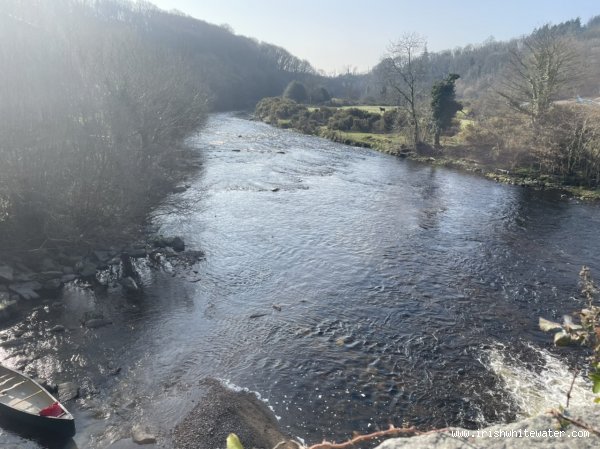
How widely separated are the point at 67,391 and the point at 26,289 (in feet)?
23.0

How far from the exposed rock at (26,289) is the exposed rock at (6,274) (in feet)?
1.18

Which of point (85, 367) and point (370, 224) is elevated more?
point (370, 224)

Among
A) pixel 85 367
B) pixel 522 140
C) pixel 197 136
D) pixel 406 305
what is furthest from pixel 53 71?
pixel 522 140

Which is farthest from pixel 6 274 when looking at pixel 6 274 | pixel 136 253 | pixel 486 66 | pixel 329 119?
pixel 486 66

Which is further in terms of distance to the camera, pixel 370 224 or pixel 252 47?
pixel 252 47

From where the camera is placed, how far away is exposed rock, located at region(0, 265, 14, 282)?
1673cm

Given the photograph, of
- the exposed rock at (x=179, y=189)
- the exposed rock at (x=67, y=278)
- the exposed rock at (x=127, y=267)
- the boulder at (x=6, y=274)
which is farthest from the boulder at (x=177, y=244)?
the exposed rock at (x=179, y=189)

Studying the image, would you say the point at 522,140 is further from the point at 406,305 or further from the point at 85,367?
the point at 85,367

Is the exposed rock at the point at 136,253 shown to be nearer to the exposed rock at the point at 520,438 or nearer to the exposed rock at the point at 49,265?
the exposed rock at the point at 49,265

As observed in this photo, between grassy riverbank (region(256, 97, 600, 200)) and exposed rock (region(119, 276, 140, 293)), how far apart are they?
3365cm

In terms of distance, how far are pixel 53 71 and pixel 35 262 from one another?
11540 mm

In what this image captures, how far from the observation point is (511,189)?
36031 mm

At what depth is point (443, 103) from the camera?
49938 millimetres

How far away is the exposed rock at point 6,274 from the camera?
54.9 ft
